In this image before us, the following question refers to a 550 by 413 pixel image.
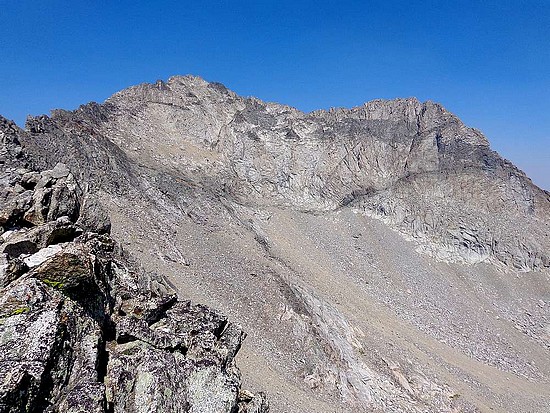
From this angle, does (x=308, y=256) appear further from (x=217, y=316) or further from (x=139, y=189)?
(x=217, y=316)

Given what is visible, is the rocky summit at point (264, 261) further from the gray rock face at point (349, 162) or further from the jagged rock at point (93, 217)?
the gray rock face at point (349, 162)

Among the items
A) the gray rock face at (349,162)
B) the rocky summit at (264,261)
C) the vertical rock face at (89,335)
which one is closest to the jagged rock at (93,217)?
the rocky summit at (264,261)

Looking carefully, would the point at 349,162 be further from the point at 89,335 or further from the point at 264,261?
the point at 89,335

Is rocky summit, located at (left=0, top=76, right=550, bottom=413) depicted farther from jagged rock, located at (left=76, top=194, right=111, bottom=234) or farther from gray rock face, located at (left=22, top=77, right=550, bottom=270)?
gray rock face, located at (left=22, top=77, right=550, bottom=270)

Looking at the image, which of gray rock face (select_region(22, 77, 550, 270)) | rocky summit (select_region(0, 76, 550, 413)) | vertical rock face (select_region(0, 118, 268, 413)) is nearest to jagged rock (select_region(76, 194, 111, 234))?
rocky summit (select_region(0, 76, 550, 413))

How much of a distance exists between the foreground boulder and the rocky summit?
0.05 metres

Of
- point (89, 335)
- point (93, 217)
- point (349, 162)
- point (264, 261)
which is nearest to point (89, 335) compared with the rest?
point (89, 335)

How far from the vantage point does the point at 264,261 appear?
41.7 m

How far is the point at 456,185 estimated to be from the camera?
238ft

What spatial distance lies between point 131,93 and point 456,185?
63.0 m

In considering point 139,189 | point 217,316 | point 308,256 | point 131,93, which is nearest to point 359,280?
point 308,256

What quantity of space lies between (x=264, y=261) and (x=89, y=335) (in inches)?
1322

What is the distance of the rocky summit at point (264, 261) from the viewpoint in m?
8.93

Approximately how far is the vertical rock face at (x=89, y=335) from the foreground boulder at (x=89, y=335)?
2 cm
